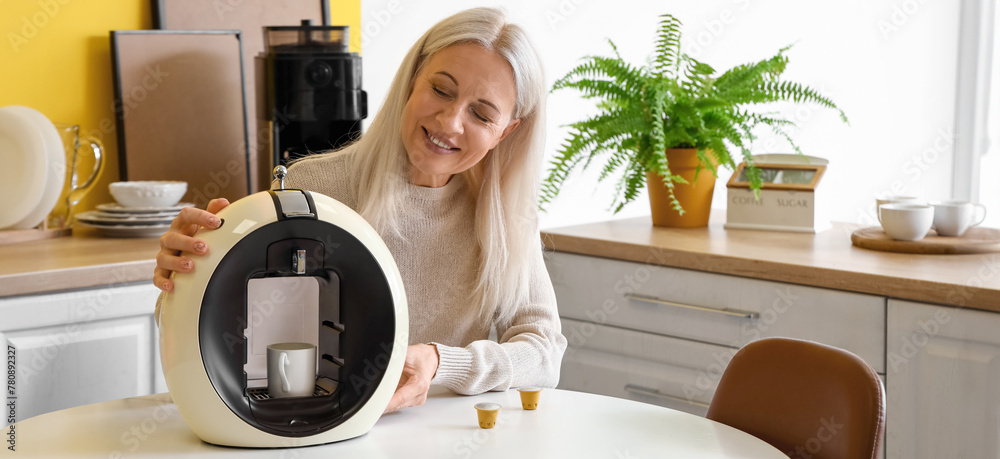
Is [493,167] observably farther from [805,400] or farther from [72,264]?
[72,264]

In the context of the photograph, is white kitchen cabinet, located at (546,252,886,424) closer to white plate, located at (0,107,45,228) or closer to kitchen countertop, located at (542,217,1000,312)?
kitchen countertop, located at (542,217,1000,312)

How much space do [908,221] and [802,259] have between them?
28 centimetres

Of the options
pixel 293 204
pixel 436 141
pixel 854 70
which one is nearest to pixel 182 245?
pixel 293 204

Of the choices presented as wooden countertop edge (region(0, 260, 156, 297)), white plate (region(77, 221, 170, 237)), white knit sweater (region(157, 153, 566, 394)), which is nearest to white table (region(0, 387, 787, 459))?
white knit sweater (region(157, 153, 566, 394))

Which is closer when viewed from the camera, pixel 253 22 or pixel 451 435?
pixel 451 435

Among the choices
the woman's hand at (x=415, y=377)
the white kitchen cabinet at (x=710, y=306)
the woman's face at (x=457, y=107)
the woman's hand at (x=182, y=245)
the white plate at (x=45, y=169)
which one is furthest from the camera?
the white plate at (x=45, y=169)

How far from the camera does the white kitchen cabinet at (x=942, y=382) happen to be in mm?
1572

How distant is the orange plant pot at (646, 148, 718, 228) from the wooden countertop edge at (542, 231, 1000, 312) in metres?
0.28

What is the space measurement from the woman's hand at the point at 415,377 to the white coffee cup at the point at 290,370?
0.11 meters

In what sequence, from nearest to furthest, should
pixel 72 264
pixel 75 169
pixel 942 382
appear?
1. pixel 942 382
2. pixel 72 264
3. pixel 75 169

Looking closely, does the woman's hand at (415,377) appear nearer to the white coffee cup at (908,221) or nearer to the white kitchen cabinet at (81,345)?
the white kitchen cabinet at (81,345)

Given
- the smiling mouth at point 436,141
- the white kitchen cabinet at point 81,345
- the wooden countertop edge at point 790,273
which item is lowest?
the white kitchen cabinet at point 81,345

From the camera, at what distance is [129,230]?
2.04m

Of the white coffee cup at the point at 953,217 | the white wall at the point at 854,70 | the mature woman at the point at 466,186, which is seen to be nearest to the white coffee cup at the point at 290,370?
the mature woman at the point at 466,186
